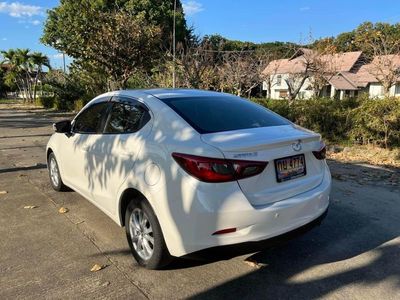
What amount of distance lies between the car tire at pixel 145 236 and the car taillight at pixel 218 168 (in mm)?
614

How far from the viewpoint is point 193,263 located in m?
3.77

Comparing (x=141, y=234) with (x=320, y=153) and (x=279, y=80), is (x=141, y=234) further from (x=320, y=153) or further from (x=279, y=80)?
(x=279, y=80)

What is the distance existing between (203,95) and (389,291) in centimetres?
251

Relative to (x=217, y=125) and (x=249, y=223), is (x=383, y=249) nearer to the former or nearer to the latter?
(x=249, y=223)

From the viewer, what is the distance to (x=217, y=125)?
11.9 ft

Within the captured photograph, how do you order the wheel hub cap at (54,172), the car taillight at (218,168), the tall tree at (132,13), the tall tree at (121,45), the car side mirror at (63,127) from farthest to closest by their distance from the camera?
the tall tree at (132,13), the tall tree at (121,45), the wheel hub cap at (54,172), the car side mirror at (63,127), the car taillight at (218,168)

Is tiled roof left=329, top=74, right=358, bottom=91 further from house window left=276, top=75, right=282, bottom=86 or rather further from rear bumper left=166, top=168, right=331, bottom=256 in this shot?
rear bumper left=166, top=168, right=331, bottom=256

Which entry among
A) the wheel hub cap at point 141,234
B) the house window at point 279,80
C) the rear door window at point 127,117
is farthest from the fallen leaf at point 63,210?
the house window at point 279,80

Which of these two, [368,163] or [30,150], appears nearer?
[368,163]

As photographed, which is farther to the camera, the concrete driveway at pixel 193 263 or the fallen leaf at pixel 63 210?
the fallen leaf at pixel 63 210

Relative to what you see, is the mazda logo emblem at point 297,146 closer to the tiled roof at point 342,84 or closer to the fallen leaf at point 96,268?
the fallen leaf at point 96,268

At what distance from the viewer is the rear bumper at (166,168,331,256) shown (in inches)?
120

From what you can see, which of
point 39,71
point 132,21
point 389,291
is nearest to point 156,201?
point 389,291

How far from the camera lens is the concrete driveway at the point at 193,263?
10.9ft
